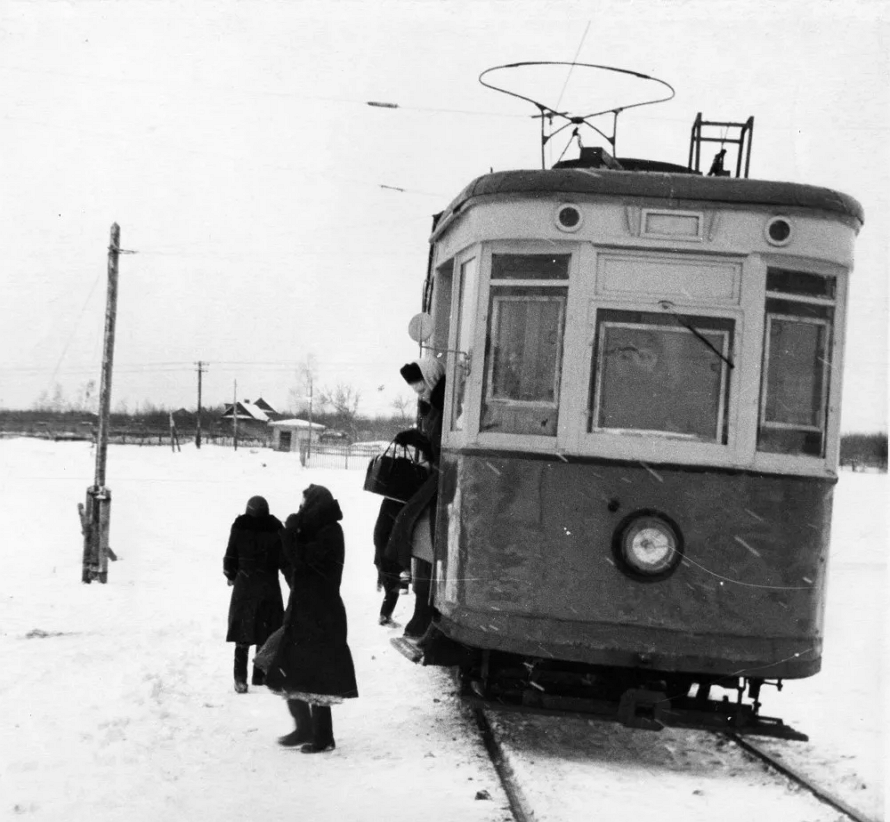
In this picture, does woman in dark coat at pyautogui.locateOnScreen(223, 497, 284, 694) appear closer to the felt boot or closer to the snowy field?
the snowy field

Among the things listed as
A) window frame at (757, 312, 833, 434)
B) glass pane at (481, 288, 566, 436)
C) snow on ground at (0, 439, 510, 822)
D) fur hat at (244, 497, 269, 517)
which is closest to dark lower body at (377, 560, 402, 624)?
snow on ground at (0, 439, 510, 822)

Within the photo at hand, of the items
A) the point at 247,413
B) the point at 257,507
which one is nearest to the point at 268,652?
the point at 257,507

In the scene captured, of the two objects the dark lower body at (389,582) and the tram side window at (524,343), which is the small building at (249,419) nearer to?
the dark lower body at (389,582)

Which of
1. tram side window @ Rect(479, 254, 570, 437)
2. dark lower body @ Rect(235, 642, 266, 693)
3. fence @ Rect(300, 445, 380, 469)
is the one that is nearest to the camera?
tram side window @ Rect(479, 254, 570, 437)

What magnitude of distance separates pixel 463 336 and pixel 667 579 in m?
1.80

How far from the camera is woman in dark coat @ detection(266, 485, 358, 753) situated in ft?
20.5

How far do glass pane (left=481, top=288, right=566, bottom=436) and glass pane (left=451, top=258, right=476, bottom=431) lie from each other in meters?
0.16

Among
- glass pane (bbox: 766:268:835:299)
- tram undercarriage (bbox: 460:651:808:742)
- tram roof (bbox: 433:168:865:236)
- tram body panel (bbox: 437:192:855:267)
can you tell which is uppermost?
tram roof (bbox: 433:168:865:236)

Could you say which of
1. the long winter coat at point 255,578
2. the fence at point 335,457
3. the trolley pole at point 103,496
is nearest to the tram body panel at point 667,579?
the long winter coat at point 255,578

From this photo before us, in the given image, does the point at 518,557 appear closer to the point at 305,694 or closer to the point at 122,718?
the point at 305,694

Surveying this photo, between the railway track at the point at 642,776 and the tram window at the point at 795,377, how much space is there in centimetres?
176

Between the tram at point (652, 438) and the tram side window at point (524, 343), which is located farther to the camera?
the tram side window at point (524, 343)

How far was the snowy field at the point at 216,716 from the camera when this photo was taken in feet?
17.6

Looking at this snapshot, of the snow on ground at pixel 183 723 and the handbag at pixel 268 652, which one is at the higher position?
the handbag at pixel 268 652
